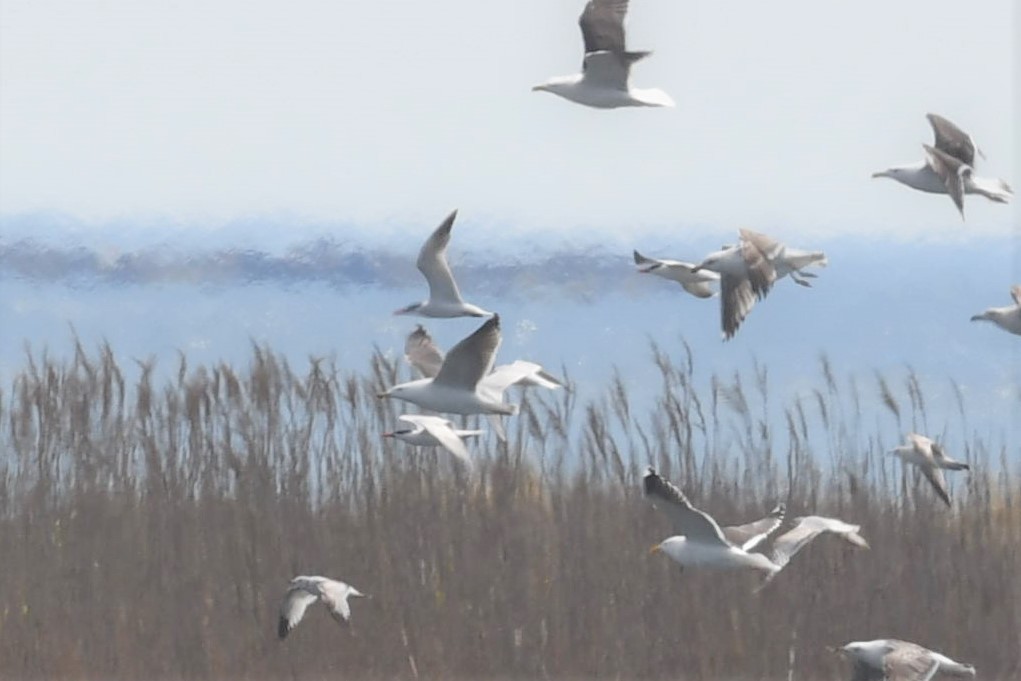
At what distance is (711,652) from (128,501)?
9.81ft

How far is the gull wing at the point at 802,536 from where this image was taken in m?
9.27

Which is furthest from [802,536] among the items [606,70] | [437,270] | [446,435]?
[606,70]

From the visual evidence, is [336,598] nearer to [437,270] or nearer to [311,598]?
[311,598]

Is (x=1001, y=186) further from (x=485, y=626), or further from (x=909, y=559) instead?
(x=485, y=626)

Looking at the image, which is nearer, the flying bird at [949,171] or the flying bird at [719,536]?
the flying bird at [719,536]

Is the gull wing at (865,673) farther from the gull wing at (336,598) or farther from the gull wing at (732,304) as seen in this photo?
the gull wing at (336,598)

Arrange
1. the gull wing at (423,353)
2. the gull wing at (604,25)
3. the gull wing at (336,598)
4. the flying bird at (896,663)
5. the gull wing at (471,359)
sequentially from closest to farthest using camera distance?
the gull wing at (471,359), the flying bird at (896,663), the gull wing at (604,25), the gull wing at (336,598), the gull wing at (423,353)

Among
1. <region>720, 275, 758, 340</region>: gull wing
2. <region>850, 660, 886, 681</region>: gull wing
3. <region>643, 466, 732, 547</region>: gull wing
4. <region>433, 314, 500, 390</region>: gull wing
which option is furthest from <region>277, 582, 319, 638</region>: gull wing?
<region>850, 660, 886, 681</region>: gull wing

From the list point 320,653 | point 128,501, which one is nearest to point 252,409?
point 128,501

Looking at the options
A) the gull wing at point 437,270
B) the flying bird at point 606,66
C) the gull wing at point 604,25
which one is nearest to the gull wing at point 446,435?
the gull wing at point 437,270

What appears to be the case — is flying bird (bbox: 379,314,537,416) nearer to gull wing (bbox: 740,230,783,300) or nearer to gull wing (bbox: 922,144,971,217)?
gull wing (bbox: 740,230,783,300)

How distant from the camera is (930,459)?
1014 centimetres

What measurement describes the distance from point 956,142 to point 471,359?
270 centimetres

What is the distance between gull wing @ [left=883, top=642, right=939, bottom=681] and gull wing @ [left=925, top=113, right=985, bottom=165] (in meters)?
2.34
